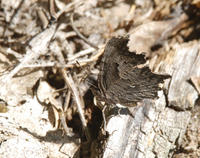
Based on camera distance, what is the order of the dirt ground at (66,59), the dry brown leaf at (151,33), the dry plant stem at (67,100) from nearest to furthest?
1. the dirt ground at (66,59)
2. the dry plant stem at (67,100)
3. the dry brown leaf at (151,33)

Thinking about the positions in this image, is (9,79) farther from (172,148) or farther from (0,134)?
(172,148)

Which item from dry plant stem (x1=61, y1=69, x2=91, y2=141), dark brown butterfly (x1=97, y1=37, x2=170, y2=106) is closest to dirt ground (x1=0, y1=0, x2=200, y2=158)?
dry plant stem (x1=61, y1=69, x2=91, y2=141)

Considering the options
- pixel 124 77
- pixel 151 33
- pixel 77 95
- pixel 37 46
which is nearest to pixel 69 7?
pixel 37 46

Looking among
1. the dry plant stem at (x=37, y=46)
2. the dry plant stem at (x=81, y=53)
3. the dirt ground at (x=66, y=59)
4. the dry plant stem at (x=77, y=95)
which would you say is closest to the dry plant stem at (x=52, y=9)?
the dirt ground at (x=66, y=59)

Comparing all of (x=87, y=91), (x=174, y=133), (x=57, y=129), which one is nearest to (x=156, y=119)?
(x=174, y=133)

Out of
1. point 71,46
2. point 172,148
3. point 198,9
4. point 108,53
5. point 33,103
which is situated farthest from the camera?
point 198,9

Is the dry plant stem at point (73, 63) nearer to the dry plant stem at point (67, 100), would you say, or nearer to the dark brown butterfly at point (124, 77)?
the dry plant stem at point (67, 100)

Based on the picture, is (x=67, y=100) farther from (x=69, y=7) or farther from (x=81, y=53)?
(x=69, y=7)
